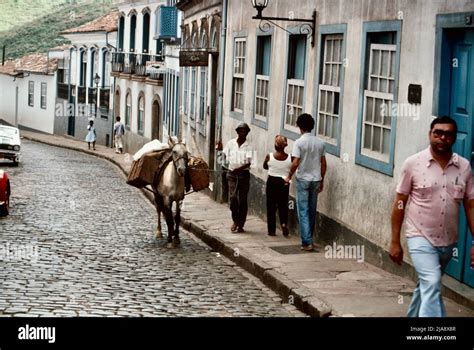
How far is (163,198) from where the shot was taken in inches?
545

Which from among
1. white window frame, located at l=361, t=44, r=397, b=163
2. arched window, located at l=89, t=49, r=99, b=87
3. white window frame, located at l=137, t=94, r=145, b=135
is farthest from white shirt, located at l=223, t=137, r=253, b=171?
arched window, located at l=89, t=49, r=99, b=87

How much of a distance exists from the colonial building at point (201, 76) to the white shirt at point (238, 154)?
19.4 ft

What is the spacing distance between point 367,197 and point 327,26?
9.06 feet

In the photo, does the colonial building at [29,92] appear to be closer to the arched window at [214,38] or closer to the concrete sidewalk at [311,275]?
the arched window at [214,38]

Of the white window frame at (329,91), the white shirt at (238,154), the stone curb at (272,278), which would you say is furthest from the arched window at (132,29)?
the white window frame at (329,91)

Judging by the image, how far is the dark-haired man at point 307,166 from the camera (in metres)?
12.1

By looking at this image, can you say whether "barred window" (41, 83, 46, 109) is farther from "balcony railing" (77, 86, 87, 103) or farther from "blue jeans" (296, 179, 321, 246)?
"blue jeans" (296, 179, 321, 246)

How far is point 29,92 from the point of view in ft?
181

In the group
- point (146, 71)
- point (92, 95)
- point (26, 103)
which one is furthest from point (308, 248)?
Result: point (26, 103)

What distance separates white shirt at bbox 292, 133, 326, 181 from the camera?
12070mm

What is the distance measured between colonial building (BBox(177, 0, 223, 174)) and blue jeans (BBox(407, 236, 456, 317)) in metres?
13.1

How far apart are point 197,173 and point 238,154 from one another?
642 mm

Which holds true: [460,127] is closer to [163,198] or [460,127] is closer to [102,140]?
[163,198]
